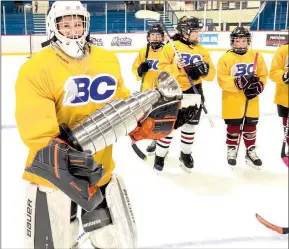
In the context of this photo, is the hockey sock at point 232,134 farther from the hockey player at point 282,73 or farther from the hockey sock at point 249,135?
the hockey player at point 282,73

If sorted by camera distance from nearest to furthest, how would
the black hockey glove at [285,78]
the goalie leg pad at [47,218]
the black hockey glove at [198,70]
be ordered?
the goalie leg pad at [47,218] < the black hockey glove at [285,78] < the black hockey glove at [198,70]

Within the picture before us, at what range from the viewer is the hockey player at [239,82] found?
141cm

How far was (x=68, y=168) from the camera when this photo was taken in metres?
0.82

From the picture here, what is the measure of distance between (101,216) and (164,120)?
0.27 meters

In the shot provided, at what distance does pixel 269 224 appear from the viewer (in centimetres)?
144

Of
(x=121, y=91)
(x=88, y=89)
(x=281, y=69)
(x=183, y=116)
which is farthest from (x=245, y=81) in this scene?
(x=88, y=89)

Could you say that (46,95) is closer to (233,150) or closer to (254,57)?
(254,57)

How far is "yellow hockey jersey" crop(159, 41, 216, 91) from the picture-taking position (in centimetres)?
178

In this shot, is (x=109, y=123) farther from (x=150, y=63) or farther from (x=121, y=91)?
(x=150, y=63)

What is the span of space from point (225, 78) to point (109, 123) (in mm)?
740

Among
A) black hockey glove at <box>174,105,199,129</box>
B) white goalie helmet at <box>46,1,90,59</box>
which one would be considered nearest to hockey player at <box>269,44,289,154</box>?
black hockey glove at <box>174,105,199,129</box>

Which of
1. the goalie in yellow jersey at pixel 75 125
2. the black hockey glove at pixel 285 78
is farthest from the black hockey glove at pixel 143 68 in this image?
the goalie in yellow jersey at pixel 75 125

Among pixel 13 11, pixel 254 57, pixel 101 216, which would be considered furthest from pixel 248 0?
pixel 13 11

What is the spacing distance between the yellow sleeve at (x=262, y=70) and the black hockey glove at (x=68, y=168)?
793 millimetres
